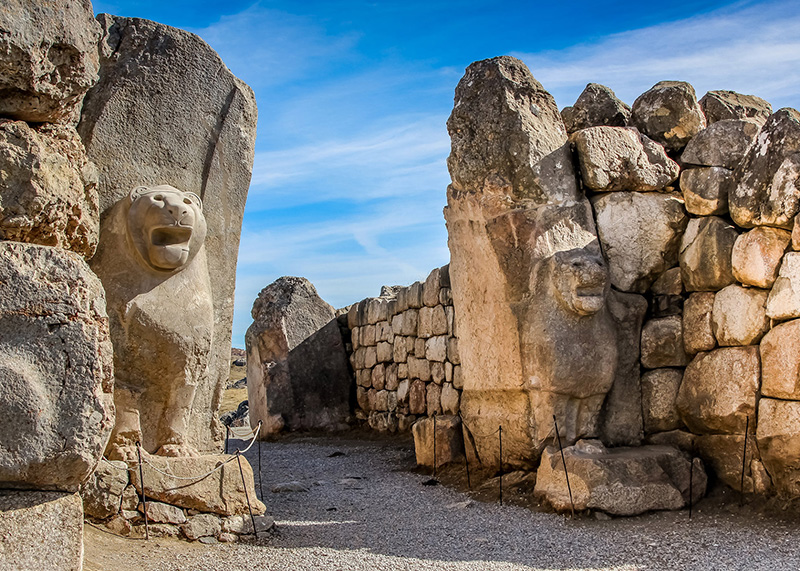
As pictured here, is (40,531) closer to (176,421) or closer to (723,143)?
(176,421)

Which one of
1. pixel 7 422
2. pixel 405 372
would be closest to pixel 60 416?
pixel 7 422

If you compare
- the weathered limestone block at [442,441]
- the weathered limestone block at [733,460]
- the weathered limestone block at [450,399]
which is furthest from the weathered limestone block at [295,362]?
the weathered limestone block at [733,460]

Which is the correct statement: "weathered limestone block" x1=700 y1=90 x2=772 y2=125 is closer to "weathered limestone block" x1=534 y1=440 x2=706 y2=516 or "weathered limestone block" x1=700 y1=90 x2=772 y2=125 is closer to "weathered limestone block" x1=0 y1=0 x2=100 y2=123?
"weathered limestone block" x1=534 y1=440 x2=706 y2=516

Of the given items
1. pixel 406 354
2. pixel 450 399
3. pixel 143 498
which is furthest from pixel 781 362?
pixel 406 354

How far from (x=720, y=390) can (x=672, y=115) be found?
7.21 feet

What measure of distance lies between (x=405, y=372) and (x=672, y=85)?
4.38 metres

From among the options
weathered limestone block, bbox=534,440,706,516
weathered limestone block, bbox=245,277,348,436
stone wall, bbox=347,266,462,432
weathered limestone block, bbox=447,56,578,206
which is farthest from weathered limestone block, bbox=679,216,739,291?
weathered limestone block, bbox=245,277,348,436

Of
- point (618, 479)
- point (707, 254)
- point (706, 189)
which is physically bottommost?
point (618, 479)

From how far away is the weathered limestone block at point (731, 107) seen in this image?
Result: 6.50 m

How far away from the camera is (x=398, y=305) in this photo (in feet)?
31.3

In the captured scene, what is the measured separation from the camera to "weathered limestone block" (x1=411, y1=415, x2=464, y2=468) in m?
6.74

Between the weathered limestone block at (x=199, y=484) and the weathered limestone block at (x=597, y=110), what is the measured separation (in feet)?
12.0

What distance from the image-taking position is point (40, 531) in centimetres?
237

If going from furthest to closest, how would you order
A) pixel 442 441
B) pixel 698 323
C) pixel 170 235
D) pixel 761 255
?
pixel 442 441 < pixel 698 323 < pixel 761 255 < pixel 170 235
